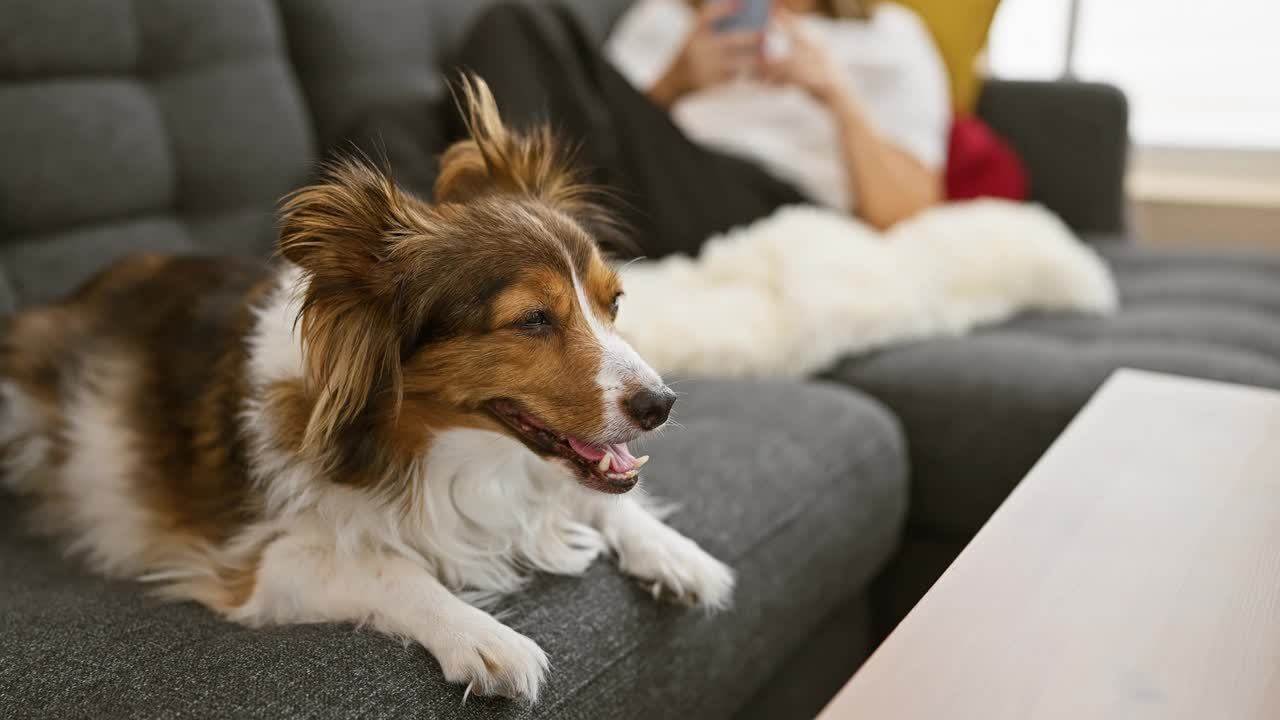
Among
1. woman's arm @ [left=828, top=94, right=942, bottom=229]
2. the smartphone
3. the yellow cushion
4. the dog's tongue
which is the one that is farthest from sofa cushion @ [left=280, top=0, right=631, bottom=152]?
the yellow cushion

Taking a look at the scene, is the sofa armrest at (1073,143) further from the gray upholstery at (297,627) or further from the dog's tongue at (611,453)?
the dog's tongue at (611,453)

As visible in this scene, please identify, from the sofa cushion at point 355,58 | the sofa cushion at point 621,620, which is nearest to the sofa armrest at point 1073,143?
the sofa cushion at point 621,620

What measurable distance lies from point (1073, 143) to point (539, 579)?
8.68 feet

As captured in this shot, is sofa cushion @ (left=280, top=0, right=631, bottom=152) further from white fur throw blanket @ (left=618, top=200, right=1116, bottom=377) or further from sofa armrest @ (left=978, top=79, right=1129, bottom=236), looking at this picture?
sofa armrest @ (left=978, top=79, right=1129, bottom=236)

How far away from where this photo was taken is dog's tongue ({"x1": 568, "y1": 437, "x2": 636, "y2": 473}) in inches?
49.5

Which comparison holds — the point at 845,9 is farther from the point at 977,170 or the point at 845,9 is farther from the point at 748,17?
the point at 977,170

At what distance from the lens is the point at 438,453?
133cm

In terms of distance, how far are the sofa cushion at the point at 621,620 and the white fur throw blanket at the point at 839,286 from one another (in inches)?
6.3

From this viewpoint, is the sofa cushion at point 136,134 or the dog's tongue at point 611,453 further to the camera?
the sofa cushion at point 136,134

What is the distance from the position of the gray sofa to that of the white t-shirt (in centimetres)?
52

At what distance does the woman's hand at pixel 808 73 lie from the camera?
290 cm

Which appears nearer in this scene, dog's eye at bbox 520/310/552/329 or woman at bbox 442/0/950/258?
dog's eye at bbox 520/310/552/329

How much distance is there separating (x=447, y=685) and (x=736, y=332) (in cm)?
118

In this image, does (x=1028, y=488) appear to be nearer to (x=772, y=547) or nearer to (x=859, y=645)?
(x=772, y=547)
